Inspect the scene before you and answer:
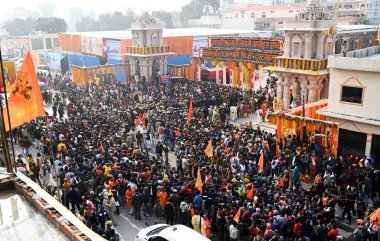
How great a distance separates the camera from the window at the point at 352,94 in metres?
17.2

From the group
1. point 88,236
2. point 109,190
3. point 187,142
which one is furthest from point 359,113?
point 88,236

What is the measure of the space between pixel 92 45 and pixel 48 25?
129 feet

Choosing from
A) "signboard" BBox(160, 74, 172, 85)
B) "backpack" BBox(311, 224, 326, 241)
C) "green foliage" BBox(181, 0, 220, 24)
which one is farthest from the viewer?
"green foliage" BBox(181, 0, 220, 24)

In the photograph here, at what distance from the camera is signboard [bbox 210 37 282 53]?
30484 mm

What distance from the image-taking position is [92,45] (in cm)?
5119

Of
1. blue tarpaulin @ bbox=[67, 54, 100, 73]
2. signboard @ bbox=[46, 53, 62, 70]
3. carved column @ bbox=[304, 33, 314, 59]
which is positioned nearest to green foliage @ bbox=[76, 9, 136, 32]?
signboard @ bbox=[46, 53, 62, 70]

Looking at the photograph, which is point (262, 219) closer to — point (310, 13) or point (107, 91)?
point (310, 13)

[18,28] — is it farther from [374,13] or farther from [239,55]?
[239,55]

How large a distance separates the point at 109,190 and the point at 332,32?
1765 centimetres

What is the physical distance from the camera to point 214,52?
35438mm

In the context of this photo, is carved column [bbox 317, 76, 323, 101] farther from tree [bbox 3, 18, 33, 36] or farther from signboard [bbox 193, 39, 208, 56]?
tree [bbox 3, 18, 33, 36]

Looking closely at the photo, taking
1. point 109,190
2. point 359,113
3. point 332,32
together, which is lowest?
point 109,190

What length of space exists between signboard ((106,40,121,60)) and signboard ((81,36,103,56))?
265 cm

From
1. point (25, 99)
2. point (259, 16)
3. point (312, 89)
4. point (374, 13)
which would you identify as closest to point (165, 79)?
point (312, 89)
